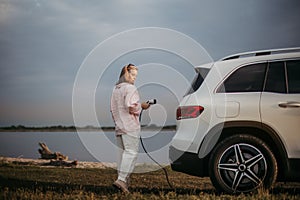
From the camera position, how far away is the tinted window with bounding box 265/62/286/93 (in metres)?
4.98

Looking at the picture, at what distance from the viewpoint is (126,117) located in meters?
5.39

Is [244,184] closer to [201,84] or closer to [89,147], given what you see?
[201,84]

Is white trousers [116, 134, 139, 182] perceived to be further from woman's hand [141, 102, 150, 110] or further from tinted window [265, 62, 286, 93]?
tinted window [265, 62, 286, 93]

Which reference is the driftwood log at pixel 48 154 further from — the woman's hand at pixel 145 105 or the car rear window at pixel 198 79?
the car rear window at pixel 198 79

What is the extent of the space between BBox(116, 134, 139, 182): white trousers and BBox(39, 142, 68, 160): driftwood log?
800cm

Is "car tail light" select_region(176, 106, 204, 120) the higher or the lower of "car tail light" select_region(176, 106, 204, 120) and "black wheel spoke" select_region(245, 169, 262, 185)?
the higher

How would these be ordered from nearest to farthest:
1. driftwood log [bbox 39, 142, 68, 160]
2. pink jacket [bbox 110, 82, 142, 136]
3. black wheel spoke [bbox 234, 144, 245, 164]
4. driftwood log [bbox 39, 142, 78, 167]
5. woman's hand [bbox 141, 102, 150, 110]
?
1. black wheel spoke [bbox 234, 144, 245, 164]
2. pink jacket [bbox 110, 82, 142, 136]
3. woman's hand [bbox 141, 102, 150, 110]
4. driftwood log [bbox 39, 142, 78, 167]
5. driftwood log [bbox 39, 142, 68, 160]

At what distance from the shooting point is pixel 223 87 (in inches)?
200

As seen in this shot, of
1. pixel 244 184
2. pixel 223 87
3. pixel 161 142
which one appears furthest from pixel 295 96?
pixel 161 142

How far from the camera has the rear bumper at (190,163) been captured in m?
5.08

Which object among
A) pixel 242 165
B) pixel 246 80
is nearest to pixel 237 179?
pixel 242 165

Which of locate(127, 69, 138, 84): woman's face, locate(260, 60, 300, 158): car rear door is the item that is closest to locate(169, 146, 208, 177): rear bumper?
locate(260, 60, 300, 158): car rear door

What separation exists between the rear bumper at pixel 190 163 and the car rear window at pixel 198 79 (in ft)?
2.80

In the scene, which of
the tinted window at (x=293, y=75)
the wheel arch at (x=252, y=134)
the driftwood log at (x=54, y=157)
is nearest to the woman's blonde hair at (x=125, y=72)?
the wheel arch at (x=252, y=134)
